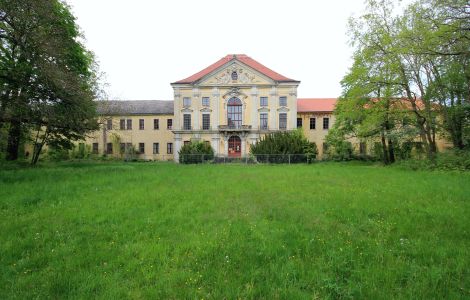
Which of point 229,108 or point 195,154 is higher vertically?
point 229,108

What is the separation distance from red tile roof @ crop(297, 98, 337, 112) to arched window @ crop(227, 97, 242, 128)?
34.0 feet

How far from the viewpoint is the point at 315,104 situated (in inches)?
1812

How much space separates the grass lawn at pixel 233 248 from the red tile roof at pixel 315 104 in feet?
124

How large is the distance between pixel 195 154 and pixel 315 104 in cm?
2529

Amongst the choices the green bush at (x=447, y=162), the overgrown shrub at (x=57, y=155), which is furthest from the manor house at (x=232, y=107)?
the green bush at (x=447, y=162)

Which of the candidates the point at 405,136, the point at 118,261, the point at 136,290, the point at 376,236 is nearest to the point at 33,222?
the point at 118,261

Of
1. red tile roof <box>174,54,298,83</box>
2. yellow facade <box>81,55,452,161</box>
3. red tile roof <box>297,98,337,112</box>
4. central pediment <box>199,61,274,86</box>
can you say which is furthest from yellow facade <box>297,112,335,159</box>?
central pediment <box>199,61,274,86</box>

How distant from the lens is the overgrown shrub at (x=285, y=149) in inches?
1164

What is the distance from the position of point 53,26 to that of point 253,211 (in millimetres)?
15148

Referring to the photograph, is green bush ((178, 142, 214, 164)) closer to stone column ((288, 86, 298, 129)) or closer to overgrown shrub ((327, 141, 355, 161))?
stone column ((288, 86, 298, 129))

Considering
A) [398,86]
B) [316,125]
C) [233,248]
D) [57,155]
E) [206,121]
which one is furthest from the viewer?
[316,125]

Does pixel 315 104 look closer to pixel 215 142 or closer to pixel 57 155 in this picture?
pixel 215 142

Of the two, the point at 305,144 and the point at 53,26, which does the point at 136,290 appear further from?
the point at 305,144

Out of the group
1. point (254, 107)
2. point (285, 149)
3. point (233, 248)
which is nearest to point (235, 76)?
point (254, 107)
